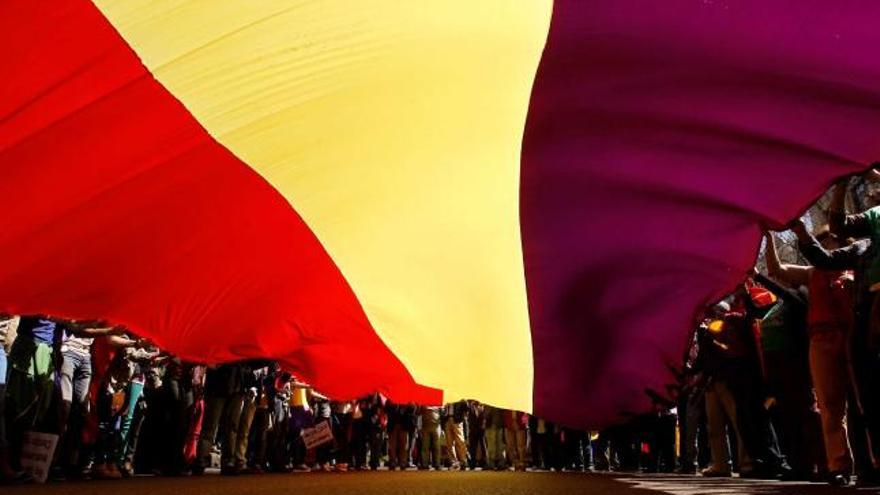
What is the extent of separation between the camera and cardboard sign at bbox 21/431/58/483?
603 centimetres

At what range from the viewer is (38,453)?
6.07 m

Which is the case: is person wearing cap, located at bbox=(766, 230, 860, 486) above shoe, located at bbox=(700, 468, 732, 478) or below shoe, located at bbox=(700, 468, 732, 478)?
above

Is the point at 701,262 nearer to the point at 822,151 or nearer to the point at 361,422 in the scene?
the point at 822,151

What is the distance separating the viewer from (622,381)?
258 inches

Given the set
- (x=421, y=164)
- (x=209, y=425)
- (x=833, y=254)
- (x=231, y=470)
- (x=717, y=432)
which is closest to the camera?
(x=421, y=164)

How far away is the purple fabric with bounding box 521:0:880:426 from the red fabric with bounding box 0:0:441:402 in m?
1.60

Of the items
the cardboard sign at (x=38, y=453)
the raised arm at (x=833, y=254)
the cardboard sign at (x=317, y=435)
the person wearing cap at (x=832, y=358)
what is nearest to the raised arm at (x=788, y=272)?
the person wearing cap at (x=832, y=358)

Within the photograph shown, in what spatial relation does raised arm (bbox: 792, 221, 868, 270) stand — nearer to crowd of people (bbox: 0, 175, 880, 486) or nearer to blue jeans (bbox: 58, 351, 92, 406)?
crowd of people (bbox: 0, 175, 880, 486)

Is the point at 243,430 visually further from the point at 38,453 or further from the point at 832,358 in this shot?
the point at 832,358

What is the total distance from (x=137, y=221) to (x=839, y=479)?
184 inches

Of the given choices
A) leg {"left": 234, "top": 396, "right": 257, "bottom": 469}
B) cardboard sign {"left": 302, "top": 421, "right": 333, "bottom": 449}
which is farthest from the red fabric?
leg {"left": 234, "top": 396, "right": 257, "bottom": 469}

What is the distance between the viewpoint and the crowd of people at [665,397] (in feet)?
17.2

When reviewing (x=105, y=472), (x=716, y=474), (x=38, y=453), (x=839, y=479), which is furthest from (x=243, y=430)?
(x=839, y=479)

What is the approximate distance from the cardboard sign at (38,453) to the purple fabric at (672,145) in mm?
3640
